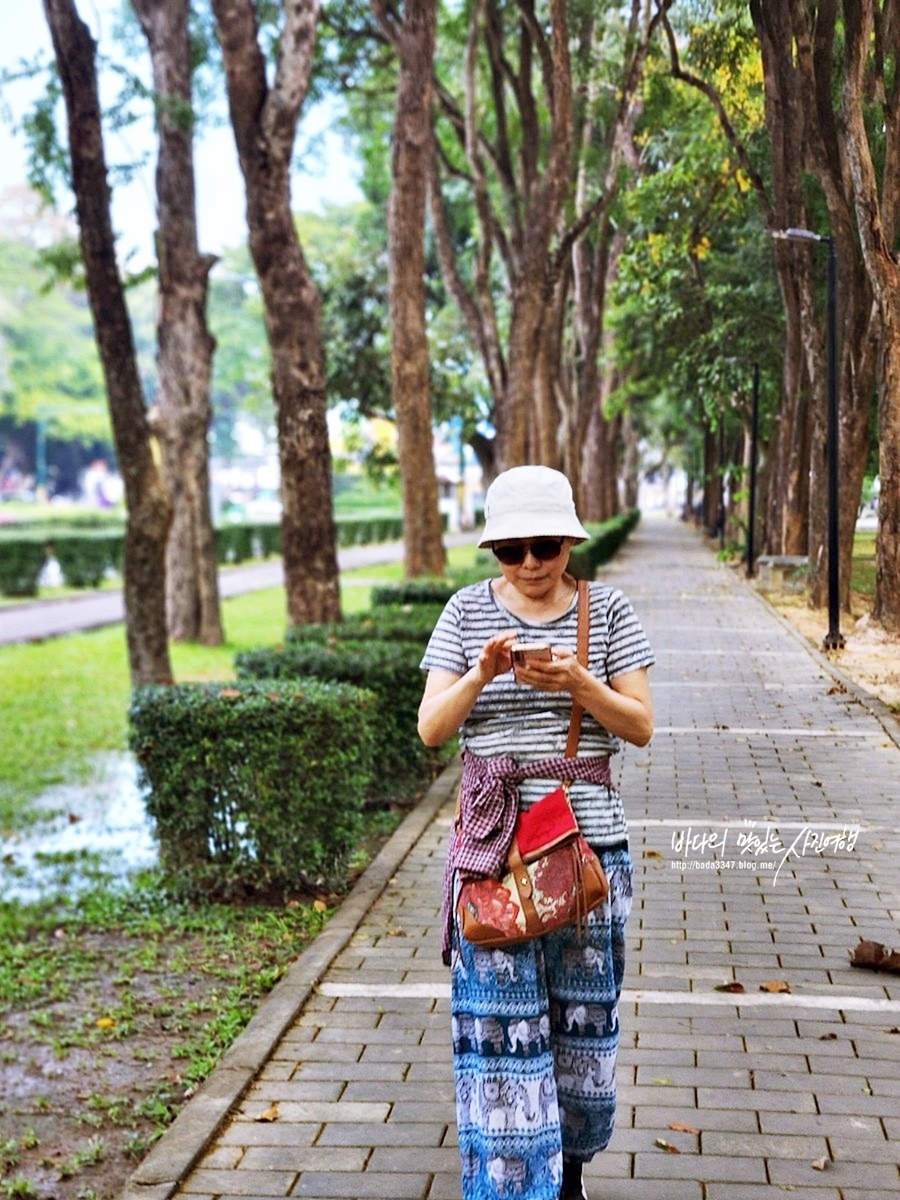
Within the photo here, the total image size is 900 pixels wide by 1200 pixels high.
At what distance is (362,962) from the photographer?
5.88m

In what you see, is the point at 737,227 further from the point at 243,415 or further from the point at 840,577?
the point at 243,415

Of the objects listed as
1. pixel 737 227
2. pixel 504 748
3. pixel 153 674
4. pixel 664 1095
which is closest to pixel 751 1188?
pixel 664 1095

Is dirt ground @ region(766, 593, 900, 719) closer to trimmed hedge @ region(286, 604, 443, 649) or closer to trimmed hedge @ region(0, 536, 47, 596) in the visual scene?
trimmed hedge @ region(286, 604, 443, 649)

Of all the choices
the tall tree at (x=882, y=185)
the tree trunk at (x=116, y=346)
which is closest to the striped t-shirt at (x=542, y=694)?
the tall tree at (x=882, y=185)

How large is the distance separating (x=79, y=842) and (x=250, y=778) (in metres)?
3.67

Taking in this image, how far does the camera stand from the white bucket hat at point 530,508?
3.38m

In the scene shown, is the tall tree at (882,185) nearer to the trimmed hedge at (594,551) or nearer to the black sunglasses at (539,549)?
the trimmed hedge at (594,551)

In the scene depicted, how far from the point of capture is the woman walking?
3.40 m

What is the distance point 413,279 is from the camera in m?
15.8

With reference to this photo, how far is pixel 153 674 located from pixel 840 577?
551 cm

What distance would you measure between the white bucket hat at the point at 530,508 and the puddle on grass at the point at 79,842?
525cm

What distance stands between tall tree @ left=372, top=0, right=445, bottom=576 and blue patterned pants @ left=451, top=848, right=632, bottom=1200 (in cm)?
1249

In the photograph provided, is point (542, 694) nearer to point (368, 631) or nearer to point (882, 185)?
point (368, 631)

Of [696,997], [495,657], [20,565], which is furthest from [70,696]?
[20,565]
